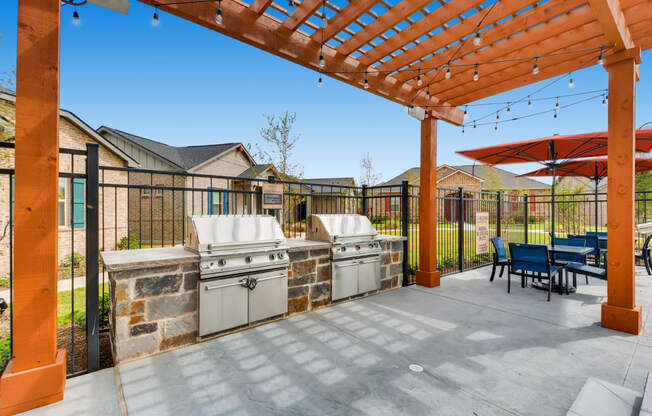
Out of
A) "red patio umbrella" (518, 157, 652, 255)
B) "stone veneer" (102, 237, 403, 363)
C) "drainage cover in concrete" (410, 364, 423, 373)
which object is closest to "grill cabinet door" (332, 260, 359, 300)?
"drainage cover in concrete" (410, 364, 423, 373)

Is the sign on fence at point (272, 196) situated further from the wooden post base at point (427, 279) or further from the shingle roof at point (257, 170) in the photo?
the shingle roof at point (257, 170)

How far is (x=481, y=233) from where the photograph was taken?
6.57 meters

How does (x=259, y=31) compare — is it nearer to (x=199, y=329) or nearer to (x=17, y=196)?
(x=17, y=196)

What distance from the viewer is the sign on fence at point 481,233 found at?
6449 mm

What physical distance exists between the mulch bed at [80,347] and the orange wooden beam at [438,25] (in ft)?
14.5

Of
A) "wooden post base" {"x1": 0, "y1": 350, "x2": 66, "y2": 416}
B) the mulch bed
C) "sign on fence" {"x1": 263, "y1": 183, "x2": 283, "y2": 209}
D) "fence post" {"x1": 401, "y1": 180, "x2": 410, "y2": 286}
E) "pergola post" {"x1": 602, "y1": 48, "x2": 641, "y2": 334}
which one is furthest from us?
"fence post" {"x1": 401, "y1": 180, "x2": 410, "y2": 286}

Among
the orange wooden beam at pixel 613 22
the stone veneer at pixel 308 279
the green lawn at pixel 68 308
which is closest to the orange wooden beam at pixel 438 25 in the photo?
the orange wooden beam at pixel 613 22

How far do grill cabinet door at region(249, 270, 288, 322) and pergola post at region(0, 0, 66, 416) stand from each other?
162cm

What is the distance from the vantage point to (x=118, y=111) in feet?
60.5

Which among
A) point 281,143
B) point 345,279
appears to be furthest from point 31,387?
point 281,143

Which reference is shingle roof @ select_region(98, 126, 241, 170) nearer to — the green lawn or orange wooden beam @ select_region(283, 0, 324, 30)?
the green lawn

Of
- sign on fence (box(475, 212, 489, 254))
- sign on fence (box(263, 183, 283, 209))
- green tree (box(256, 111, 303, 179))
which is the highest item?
green tree (box(256, 111, 303, 179))

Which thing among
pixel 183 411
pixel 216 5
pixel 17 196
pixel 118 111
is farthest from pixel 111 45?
pixel 183 411

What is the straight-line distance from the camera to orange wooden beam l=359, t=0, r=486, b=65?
2766 millimetres
